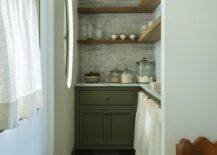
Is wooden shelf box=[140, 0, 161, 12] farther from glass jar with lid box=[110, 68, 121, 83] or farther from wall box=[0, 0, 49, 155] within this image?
wall box=[0, 0, 49, 155]

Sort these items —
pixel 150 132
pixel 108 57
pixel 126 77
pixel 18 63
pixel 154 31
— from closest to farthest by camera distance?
pixel 18 63 < pixel 150 132 < pixel 154 31 < pixel 126 77 < pixel 108 57

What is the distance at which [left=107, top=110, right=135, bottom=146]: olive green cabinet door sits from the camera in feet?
13.4

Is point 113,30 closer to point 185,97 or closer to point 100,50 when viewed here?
point 100,50

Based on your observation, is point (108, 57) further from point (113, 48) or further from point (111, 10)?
point (111, 10)

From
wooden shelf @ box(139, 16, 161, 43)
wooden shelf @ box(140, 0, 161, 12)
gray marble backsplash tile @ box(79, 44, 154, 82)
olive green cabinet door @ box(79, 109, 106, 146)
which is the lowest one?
olive green cabinet door @ box(79, 109, 106, 146)

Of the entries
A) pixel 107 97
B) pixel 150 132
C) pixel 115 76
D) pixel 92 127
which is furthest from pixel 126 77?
pixel 150 132

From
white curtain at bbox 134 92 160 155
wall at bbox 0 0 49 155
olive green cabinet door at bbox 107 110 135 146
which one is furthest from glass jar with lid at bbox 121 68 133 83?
wall at bbox 0 0 49 155

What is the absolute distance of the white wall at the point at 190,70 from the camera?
177cm

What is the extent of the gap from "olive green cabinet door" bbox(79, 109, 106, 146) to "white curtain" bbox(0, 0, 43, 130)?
7.57 feet

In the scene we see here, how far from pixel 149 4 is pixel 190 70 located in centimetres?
242

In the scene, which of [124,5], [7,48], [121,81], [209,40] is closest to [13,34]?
[7,48]

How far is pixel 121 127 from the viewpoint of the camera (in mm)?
4098

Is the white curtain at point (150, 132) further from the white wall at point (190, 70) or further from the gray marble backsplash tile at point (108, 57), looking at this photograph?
the gray marble backsplash tile at point (108, 57)

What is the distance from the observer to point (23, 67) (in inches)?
59.4
